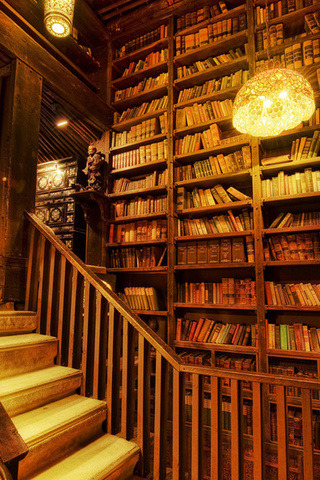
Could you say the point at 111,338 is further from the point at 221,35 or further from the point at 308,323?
the point at 221,35

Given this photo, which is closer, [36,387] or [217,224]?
[36,387]

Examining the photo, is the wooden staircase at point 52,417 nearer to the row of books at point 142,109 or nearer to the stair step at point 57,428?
the stair step at point 57,428

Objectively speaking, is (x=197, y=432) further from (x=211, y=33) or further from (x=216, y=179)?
(x=211, y=33)

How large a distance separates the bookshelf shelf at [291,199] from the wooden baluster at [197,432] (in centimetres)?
181

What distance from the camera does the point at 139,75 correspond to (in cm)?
380

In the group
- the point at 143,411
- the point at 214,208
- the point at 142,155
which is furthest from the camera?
the point at 142,155

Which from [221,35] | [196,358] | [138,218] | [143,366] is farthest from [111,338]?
[221,35]

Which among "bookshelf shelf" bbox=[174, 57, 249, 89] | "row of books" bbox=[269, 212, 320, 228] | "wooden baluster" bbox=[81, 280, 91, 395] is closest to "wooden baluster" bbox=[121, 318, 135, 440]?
"wooden baluster" bbox=[81, 280, 91, 395]

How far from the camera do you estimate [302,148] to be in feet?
8.95

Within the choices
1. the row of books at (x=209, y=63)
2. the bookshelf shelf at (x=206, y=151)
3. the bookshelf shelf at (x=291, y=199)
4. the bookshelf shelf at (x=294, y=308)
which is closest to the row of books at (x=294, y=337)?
the bookshelf shelf at (x=294, y=308)

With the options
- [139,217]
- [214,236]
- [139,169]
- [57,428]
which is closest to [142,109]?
[139,169]

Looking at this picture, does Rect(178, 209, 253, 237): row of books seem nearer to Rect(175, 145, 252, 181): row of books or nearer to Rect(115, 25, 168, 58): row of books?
Rect(175, 145, 252, 181): row of books

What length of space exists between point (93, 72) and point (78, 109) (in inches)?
42.3

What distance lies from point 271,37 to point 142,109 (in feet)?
5.13
